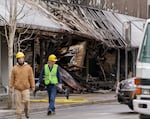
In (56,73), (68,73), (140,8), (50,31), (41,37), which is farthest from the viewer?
(140,8)

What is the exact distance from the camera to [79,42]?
92.1ft

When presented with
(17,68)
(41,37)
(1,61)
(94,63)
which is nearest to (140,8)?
(94,63)

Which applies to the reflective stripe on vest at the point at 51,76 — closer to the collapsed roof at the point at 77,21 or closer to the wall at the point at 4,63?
the collapsed roof at the point at 77,21

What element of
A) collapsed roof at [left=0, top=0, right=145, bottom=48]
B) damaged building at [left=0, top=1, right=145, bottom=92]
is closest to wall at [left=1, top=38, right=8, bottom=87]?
damaged building at [left=0, top=1, right=145, bottom=92]

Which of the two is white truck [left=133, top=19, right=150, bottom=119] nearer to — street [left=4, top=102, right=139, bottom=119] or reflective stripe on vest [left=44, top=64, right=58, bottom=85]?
street [left=4, top=102, right=139, bottom=119]

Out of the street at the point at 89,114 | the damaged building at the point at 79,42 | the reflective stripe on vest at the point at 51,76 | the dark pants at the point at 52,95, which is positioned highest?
the damaged building at the point at 79,42

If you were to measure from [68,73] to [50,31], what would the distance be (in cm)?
503

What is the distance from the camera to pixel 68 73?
90.2 ft

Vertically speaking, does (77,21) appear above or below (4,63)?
above

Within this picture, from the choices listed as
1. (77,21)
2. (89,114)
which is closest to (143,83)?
(89,114)

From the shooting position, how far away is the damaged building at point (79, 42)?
23.5 meters

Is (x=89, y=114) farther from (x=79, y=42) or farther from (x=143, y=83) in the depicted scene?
(x=79, y=42)

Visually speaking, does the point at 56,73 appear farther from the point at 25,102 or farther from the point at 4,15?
the point at 4,15

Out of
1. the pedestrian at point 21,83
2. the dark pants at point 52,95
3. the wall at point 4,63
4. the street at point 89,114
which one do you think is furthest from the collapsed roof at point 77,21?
the pedestrian at point 21,83
